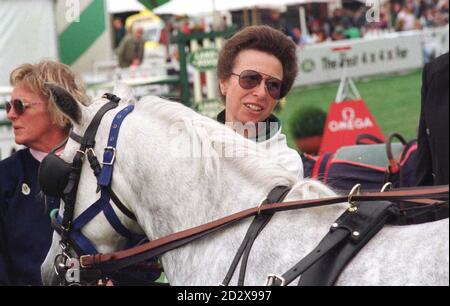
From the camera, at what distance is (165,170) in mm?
3074

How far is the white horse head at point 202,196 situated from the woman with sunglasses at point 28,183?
81 centimetres

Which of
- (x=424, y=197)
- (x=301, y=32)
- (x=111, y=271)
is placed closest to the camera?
(x=424, y=197)

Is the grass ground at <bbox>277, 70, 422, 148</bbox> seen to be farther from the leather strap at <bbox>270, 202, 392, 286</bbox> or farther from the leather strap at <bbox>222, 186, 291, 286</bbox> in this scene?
the leather strap at <bbox>270, 202, 392, 286</bbox>

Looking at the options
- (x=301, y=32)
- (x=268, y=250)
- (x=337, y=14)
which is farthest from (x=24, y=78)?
(x=337, y=14)

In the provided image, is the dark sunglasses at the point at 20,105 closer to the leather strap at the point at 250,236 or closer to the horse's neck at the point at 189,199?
the horse's neck at the point at 189,199

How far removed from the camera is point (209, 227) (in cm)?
294

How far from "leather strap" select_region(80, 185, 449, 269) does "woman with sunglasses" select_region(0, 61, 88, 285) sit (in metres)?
0.98

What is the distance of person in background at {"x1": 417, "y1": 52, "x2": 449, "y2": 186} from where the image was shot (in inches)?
104

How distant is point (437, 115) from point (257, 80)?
4.85 ft

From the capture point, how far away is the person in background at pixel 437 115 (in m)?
2.64

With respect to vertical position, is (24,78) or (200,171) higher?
(24,78)

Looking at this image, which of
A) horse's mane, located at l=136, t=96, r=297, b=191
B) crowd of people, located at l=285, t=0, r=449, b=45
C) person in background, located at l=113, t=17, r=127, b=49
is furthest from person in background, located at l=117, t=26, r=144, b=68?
horse's mane, located at l=136, t=96, r=297, b=191
